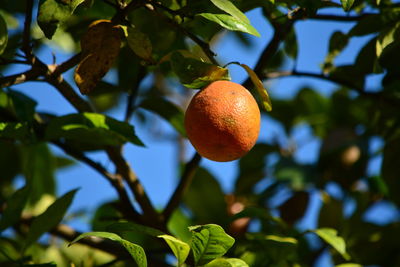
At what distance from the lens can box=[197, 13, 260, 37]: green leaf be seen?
0.88m

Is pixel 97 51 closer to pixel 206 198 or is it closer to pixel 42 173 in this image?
pixel 206 198

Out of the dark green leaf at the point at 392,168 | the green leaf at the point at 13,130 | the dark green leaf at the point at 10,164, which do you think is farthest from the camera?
the dark green leaf at the point at 10,164

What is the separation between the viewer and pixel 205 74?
965 millimetres

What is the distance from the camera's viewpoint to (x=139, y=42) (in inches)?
37.9

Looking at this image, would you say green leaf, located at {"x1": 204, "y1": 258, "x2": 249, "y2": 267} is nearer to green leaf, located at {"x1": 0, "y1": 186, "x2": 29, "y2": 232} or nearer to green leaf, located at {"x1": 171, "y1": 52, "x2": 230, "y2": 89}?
green leaf, located at {"x1": 171, "y1": 52, "x2": 230, "y2": 89}

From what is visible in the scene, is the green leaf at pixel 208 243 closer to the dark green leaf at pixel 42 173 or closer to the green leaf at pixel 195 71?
the green leaf at pixel 195 71

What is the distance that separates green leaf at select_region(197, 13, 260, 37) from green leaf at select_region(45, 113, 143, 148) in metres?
0.31

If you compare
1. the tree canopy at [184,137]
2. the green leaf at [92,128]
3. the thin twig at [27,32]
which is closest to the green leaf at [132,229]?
the tree canopy at [184,137]

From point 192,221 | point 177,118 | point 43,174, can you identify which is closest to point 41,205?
point 43,174

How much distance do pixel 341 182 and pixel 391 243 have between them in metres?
0.23

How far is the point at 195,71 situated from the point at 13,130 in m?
0.37

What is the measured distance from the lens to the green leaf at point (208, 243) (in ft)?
2.94

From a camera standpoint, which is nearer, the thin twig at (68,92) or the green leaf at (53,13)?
the green leaf at (53,13)

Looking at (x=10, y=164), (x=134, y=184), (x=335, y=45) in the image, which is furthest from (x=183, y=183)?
(x=10, y=164)
